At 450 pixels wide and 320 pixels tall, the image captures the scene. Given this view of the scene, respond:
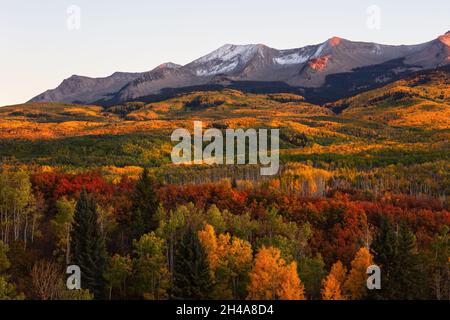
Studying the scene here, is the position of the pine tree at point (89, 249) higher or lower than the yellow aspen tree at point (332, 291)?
higher

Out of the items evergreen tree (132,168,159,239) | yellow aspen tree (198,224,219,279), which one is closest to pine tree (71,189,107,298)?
evergreen tree (132,168,159,239)

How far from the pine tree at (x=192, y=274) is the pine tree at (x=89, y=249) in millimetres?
15386

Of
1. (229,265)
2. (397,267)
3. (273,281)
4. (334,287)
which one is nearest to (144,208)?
(229,265)

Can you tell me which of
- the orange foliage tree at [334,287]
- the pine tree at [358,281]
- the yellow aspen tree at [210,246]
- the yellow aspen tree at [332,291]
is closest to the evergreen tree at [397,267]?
the pine tree at [358,281]

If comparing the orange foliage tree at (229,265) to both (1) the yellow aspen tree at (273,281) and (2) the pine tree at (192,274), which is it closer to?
(1) the yellow aspen tree at (273,281)

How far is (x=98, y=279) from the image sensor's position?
77.9 meters

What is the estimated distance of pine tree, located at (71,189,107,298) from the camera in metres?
76.8

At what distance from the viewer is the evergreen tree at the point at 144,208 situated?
99.1 m

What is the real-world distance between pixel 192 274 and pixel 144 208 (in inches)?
1466
